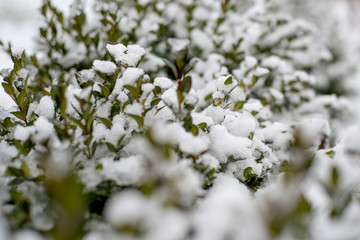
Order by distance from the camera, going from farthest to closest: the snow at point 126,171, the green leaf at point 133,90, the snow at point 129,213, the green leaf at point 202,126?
the green leaf at point 202,126
the green leaf at point 133,90
the snow at point 126,171
the snow at point 129,213

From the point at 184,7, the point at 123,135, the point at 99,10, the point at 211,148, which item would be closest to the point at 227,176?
the point at 211,148

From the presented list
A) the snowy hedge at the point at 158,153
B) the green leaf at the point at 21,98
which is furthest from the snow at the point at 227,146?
the green leaf at the point at 21,98

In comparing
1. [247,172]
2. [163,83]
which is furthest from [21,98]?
[247,172]

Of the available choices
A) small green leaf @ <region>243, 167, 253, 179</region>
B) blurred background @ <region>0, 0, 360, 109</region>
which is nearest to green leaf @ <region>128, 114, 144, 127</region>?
small green leaf @ <region>243, 167, 253, 179</region>

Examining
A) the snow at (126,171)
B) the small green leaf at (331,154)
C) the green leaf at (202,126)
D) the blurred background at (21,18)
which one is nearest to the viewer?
the snow at (126,171)

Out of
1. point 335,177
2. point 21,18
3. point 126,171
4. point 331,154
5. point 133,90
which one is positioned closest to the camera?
point 335,177

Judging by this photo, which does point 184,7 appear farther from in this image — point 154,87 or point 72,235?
point 72,235

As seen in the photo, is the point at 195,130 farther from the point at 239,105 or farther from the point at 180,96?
the point at 239,105

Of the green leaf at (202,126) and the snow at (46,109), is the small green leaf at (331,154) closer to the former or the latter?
the green leaf at (202,126)
